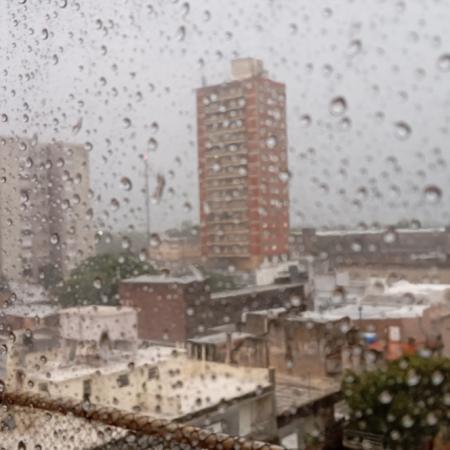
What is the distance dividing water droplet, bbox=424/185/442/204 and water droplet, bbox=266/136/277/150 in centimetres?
30

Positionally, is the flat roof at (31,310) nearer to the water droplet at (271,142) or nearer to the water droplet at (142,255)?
the water droplet at (142,255)

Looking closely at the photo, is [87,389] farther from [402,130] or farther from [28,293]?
[402,130]

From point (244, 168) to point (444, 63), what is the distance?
41cm

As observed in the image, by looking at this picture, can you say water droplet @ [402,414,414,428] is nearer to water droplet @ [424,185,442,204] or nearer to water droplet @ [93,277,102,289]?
water droplet @ [424,185,442,204]

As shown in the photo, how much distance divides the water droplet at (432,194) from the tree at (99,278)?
58 centimetres

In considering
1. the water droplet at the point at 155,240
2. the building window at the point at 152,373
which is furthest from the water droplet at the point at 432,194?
the building window at the point at 152,373

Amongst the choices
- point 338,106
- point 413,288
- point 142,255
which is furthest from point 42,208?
point 413,288

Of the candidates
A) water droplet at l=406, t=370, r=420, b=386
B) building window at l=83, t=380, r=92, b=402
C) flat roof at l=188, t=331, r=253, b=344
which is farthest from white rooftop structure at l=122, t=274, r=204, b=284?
water droplet at l=406, t=370, r=420, b=386

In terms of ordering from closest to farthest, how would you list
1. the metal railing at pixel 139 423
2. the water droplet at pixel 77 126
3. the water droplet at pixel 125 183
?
→ the metal railing at pixel 139 423 < the water droplet at pixel 125 183 < the water droplet at pixel 77 126

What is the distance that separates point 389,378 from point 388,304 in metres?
0.10

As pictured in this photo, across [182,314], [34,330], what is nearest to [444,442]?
[182,314]

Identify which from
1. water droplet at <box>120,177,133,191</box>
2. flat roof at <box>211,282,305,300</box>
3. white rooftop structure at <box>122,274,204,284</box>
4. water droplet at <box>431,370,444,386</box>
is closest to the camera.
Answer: water droplet at <box>431,370,444,386</box>

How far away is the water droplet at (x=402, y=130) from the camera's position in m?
0.83

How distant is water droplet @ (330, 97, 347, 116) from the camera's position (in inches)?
35.1
